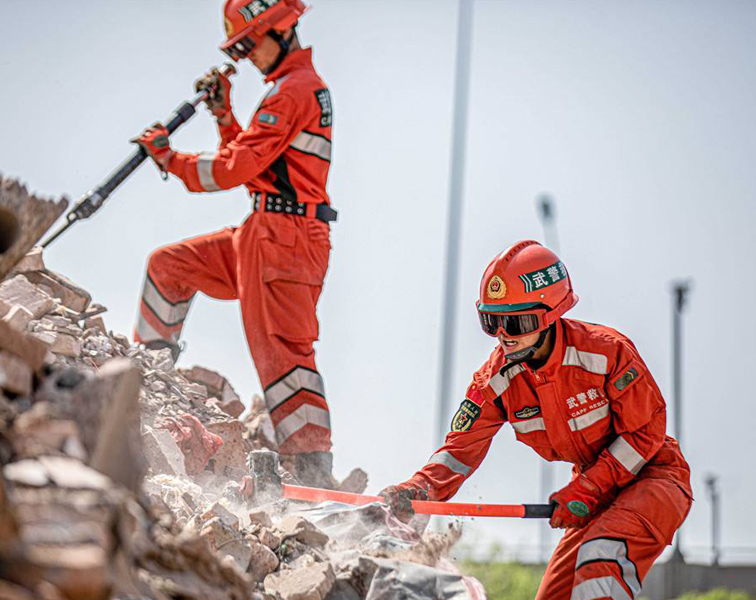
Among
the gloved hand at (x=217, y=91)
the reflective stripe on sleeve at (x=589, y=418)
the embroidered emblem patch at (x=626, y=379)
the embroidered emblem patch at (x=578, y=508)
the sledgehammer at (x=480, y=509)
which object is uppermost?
the gloved hand at (x=217, y=91)

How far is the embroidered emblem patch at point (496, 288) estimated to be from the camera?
5.41 m

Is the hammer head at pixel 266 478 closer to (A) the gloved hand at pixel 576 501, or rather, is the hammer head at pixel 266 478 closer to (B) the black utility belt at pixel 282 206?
(A) the gloved hand at pixel 576 501

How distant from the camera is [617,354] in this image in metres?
5.22

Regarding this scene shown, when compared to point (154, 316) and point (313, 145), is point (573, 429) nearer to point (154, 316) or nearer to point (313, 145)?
point (313, 145)

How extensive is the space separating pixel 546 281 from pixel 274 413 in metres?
2.24

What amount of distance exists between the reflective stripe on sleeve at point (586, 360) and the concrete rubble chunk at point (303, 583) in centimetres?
163

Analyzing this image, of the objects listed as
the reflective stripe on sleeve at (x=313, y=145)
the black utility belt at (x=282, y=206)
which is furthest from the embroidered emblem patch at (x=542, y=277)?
the reflective stripe on sleeve at (x=313, y=145)

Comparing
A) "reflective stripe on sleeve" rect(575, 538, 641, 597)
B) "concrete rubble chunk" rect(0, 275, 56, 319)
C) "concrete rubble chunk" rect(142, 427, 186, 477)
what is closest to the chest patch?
"concrete rubble chunk" rect(0, 275, 56, 319)

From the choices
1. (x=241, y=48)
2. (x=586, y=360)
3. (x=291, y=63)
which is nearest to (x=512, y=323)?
(x=586, y=360)

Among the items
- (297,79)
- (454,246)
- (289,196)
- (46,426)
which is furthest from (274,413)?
(454,246)

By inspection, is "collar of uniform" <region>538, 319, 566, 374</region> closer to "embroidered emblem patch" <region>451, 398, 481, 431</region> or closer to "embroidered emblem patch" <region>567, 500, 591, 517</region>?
"embroidered emblem patch" <region>451, 398, 481, 431</region>

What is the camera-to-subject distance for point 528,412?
18.3 feet

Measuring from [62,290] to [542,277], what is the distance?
138 inches

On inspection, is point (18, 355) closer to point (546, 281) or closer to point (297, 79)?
point (546, 281)
